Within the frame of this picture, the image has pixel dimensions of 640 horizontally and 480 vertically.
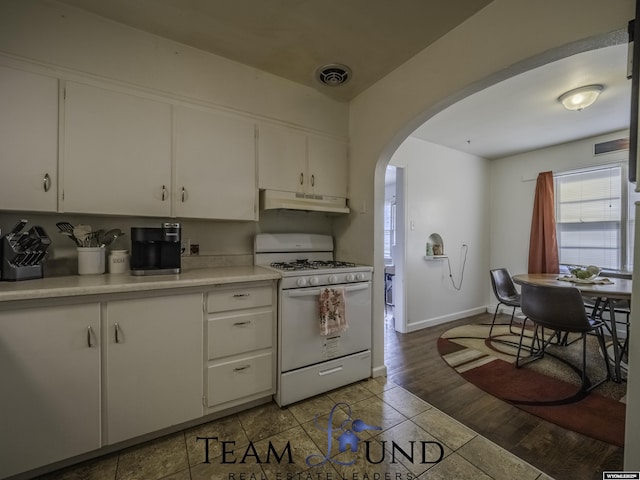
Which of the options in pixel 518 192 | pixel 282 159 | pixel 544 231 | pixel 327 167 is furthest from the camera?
pixel 518 192

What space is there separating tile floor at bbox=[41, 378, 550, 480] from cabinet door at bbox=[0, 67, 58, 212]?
147 centimetres

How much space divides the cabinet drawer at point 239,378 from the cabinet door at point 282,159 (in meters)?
1.33

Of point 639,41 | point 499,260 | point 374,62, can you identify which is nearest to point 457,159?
point 499,260

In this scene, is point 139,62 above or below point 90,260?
above

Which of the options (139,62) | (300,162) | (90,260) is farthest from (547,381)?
(139,62)

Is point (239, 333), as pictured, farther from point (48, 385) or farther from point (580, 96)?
point (580, 96)

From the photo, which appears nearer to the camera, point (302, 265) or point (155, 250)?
point (155, 250)

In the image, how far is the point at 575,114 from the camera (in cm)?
291

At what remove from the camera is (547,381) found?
2291 mm

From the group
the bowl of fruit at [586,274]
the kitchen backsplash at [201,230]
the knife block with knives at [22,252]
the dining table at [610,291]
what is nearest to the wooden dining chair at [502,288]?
the dining table at [610,291]

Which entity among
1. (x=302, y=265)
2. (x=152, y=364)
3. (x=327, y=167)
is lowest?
(x=152, y=364)

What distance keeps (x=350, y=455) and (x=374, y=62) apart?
104 inches

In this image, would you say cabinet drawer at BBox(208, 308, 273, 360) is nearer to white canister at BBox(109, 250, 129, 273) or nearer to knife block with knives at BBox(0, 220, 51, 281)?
white canister at BBox(109, 250, 129, 273)

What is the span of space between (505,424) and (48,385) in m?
2.61
